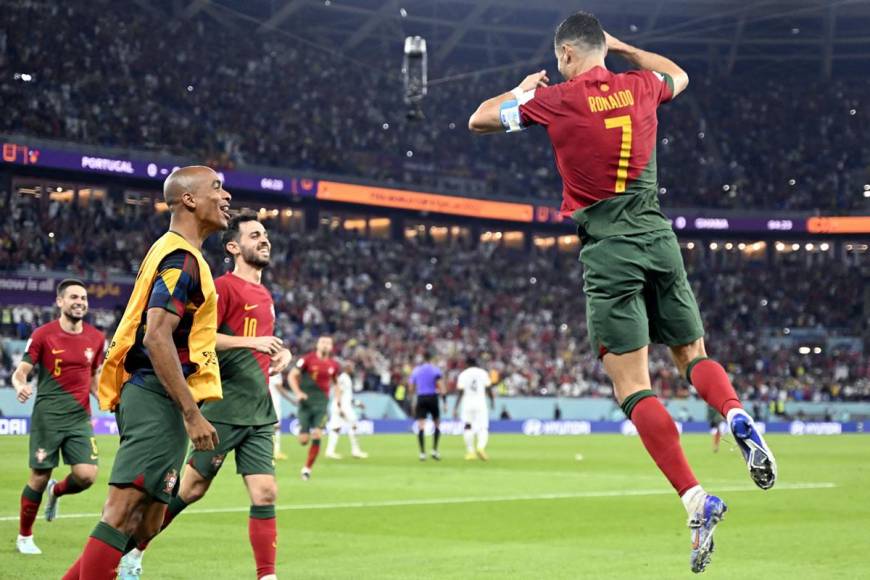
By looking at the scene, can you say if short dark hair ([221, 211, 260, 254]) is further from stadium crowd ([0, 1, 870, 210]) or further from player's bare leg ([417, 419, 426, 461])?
stadium crowd ([0, 1, 870, 210])

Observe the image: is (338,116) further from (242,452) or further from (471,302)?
(242,452)

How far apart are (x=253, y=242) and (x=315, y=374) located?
48.1ft

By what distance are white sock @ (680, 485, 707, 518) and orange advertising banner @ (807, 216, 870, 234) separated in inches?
2692

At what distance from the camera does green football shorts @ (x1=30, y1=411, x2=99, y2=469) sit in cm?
1284

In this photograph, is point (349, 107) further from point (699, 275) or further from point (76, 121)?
point (699, 275)

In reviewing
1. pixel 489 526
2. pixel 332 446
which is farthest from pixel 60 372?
pixel 332 446

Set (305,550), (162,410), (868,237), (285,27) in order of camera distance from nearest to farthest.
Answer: (162,410)
(305,550)
(285,27)
(868,237)

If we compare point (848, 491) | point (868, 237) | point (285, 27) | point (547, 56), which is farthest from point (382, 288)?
point (848, 491)

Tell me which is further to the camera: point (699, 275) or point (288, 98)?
point (699, 275)

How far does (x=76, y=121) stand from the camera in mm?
49875

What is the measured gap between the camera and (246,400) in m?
10.4

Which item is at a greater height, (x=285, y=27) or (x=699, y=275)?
(x=285, y=27)

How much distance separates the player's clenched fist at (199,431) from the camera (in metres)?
6.79

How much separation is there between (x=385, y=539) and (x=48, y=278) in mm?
35074
